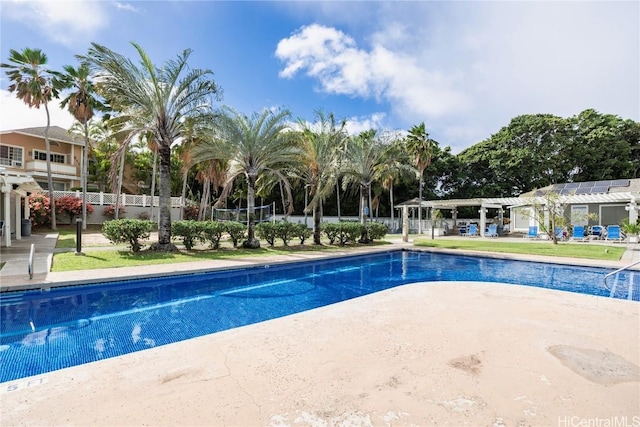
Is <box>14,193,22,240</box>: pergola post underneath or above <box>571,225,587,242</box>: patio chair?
above

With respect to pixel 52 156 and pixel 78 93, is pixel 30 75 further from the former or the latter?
pixel 52 156

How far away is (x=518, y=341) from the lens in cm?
430

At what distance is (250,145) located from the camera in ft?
49.4

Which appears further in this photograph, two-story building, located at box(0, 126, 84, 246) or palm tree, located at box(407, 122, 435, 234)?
palm tree, located at box(407, 122, 435, 234)

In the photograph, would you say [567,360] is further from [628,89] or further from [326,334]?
[628,89]

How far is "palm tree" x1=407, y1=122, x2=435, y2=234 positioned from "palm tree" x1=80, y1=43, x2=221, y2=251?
19.1 meters

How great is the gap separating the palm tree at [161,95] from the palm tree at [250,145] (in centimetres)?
109

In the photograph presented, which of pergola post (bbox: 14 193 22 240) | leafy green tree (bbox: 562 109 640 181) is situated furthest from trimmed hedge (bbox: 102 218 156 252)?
leafy green tree (bbox: 562 109 640 181)

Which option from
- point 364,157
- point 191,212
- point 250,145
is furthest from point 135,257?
point 191,212

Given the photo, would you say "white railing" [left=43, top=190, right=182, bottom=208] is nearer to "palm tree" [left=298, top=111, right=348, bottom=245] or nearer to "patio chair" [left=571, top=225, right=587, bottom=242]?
"palm tree" [left=298, top=111, right=348, bottom=245]

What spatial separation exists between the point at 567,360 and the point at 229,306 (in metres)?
6.09

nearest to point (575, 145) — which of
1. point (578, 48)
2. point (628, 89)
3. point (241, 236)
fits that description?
point (628, 89)

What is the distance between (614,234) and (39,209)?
115 ft

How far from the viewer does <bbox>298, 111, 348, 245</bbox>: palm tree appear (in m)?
16.7
